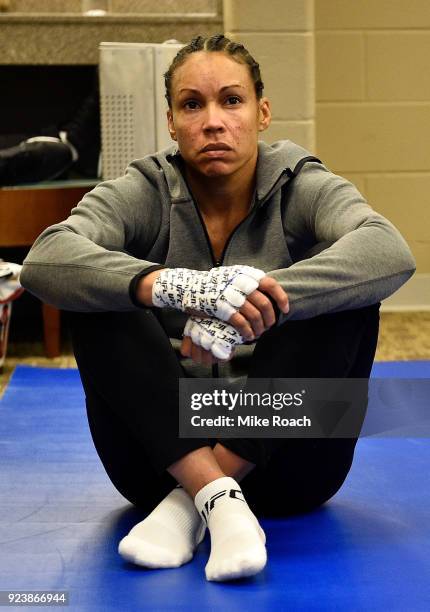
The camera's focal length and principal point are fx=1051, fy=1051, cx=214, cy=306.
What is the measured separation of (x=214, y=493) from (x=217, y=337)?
0.76ft

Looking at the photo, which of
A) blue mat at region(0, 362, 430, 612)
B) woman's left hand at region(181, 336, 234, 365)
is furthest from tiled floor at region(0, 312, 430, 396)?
woman's left hand at region(181, 336, 234, 365)

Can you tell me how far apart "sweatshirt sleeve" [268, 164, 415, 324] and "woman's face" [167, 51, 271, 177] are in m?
0.15

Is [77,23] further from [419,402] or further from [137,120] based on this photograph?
[419,402]

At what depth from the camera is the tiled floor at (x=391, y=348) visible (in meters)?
3.34

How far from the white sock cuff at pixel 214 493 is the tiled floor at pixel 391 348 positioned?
1.53 meters

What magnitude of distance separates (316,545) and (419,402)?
1030 millimetres

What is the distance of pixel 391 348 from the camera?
346cm

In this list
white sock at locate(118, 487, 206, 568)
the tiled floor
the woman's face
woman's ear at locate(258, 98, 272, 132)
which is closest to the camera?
white sock at locate(118, 487, 206, 568)

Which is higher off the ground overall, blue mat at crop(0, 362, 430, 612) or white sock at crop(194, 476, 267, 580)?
white sock at crop(194, 476, 267, 580)

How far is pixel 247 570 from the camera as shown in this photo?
145 centimetres

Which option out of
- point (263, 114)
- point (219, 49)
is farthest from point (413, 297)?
point (219, 49)

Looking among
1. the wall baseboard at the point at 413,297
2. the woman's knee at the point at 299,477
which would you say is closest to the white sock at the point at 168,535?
→ the woman's knee at the point at 299,477

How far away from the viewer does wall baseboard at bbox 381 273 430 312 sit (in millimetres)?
4234

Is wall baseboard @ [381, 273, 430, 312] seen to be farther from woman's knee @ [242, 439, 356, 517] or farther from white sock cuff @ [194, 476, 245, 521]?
white sock cuff @ [194, 476, 245, 521]
